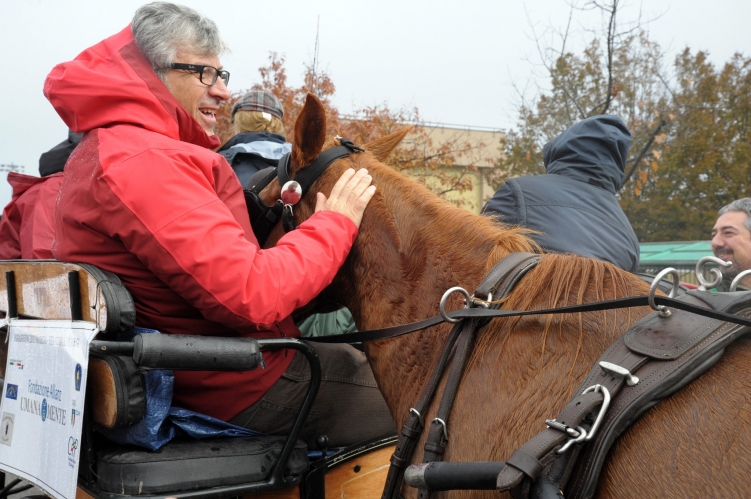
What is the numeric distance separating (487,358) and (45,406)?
4.79 feet

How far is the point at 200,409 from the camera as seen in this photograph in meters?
2.21

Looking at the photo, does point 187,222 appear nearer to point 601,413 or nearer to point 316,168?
point 316,168

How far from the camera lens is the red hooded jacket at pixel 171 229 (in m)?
1.89

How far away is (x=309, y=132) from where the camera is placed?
7.63 feet

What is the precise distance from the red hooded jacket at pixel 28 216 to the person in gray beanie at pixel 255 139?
2.96ft

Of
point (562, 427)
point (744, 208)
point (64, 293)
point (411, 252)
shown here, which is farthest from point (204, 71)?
point (744, 208)

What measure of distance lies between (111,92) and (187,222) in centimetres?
56

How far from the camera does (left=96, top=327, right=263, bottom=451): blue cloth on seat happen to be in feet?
6.51

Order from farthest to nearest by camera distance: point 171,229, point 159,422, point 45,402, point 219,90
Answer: point 219,90, point 45,402, point 159,422, point 171,229

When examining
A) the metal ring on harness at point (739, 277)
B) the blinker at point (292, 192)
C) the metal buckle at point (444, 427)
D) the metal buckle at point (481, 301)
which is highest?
the blinker at point (292, 192)

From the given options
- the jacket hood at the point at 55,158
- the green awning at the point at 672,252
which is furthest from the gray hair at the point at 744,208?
the green awning at the point at 672,252

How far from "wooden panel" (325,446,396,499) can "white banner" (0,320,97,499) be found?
3.10 feet

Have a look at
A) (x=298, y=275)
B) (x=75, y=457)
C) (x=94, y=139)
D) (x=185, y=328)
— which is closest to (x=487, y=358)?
(x=298, y=275)

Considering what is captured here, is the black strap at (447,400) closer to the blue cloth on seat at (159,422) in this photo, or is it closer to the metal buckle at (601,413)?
the metal buckle at (601,413)
